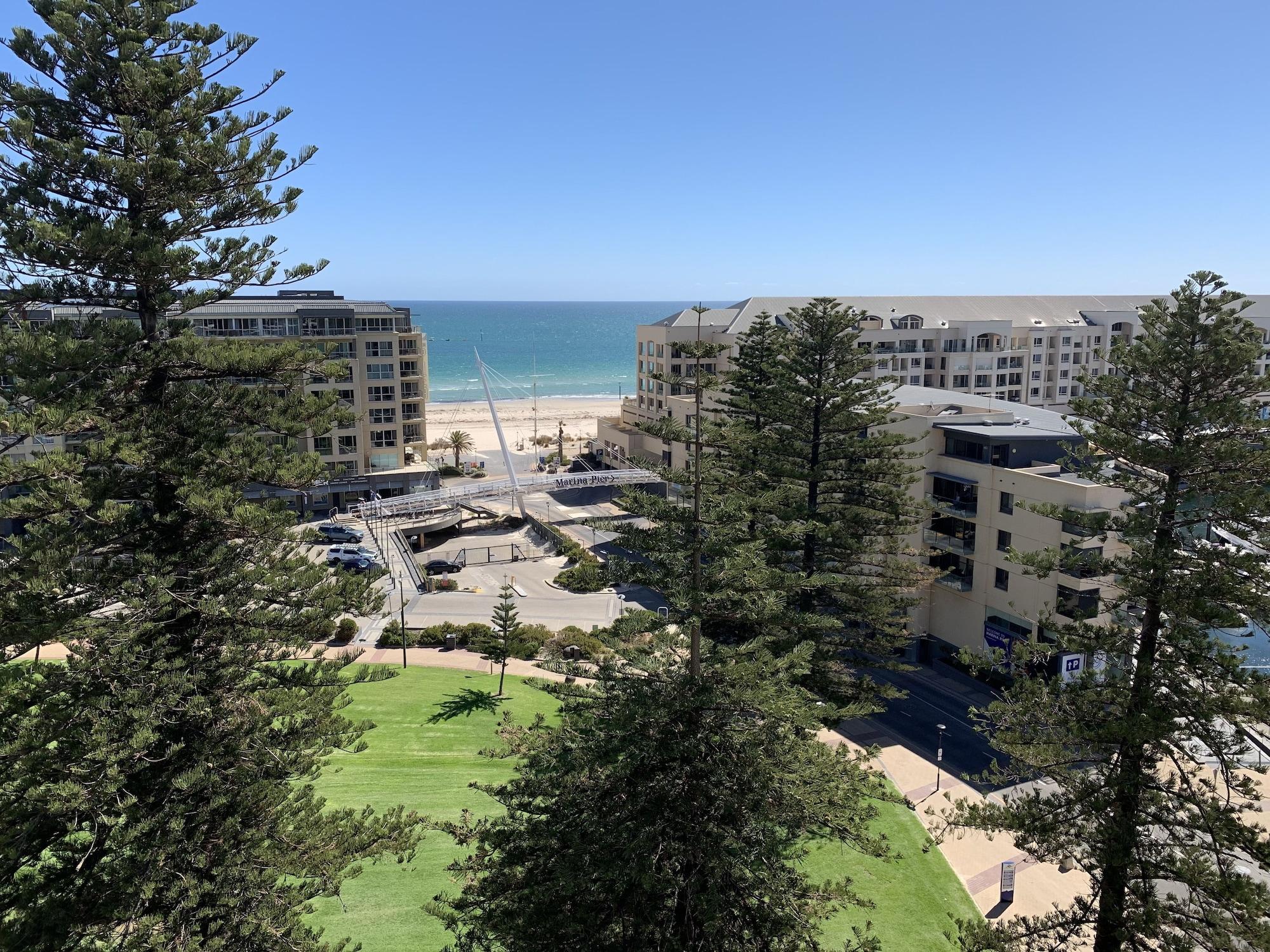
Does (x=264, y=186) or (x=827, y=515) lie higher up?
(x=264, y=186)

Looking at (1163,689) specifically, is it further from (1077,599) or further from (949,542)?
(949,542)

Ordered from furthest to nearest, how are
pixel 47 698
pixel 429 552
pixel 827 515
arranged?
pixel 429 552 < pixel 827 515 < pixel 47 698

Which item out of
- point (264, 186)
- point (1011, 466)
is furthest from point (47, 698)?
point (1011, 466)

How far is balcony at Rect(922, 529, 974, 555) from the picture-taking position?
26906 mm

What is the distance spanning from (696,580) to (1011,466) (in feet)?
64.0

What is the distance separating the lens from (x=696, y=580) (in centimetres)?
1002

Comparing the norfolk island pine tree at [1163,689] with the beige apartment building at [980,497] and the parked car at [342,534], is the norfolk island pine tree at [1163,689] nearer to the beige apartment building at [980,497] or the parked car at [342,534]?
the beige apartment building at [980,497]

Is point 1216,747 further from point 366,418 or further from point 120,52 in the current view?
point 366,418

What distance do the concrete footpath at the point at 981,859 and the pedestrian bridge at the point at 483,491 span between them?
21.0 metres

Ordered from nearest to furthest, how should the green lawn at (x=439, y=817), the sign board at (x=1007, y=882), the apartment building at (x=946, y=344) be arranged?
the green lawn at (x=439, y=817) < the sign board at (x=1007, y=882) < the apartment building at (x=946, y=344)

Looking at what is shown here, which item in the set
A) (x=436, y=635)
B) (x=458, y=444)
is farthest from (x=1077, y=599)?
(x=458, y=444)

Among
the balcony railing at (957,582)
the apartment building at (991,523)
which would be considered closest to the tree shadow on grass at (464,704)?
the apartment building at (991,523)

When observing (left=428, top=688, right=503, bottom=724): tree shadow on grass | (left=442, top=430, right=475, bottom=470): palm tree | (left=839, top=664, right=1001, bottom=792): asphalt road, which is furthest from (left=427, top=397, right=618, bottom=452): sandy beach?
(left=839, top=664, right=1001, bottom=792): asphalt road

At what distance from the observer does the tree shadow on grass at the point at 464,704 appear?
21500 millimetres
